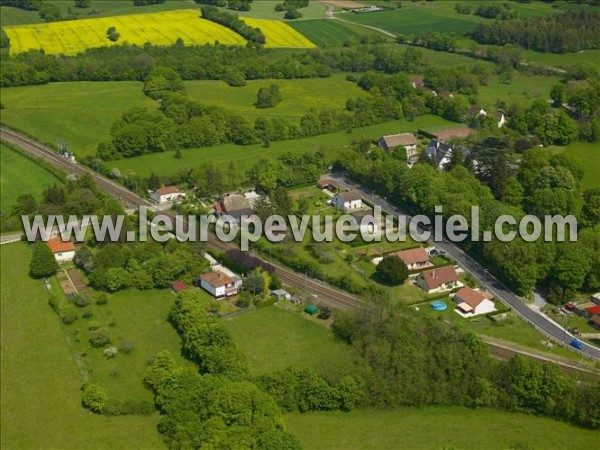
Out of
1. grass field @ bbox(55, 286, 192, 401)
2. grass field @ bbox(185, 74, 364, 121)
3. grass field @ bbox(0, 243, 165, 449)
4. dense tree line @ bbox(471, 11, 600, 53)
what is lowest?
grass field @ bbox(0, 243, 165, 449)

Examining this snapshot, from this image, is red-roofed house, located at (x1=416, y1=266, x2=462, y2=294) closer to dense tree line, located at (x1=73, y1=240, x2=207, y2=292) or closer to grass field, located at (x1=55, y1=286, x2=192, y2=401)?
dense tree line, located at (x1=73, y1=240, x2=207, y2=292)

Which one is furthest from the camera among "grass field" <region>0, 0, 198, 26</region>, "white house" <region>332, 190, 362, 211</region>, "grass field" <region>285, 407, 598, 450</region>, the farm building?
"grass field" <region>0, 0, 198, 26</region>

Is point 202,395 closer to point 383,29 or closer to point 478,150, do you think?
point 478,150

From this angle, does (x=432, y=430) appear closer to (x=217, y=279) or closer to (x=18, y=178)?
(x=217, y=279)

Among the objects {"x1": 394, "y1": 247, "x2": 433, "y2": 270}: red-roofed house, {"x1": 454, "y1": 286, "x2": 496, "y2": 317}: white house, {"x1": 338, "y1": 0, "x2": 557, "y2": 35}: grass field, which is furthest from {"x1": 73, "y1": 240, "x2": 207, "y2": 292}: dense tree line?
{"x1": 338, "y1": 0, "x2": 557, "y2": 35}: grass field

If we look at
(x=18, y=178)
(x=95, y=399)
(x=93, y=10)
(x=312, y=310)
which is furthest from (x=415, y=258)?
(x=93, y=10)

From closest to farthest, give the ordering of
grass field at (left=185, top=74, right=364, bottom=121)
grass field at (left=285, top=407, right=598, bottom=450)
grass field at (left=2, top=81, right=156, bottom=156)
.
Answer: grass field at (left=285, top=407, right=598, bottom=450) → grass field at (left=2, top=81, right=156, bottom=156) → grass field at (left=185, top=74, right=364, bottom=121)
